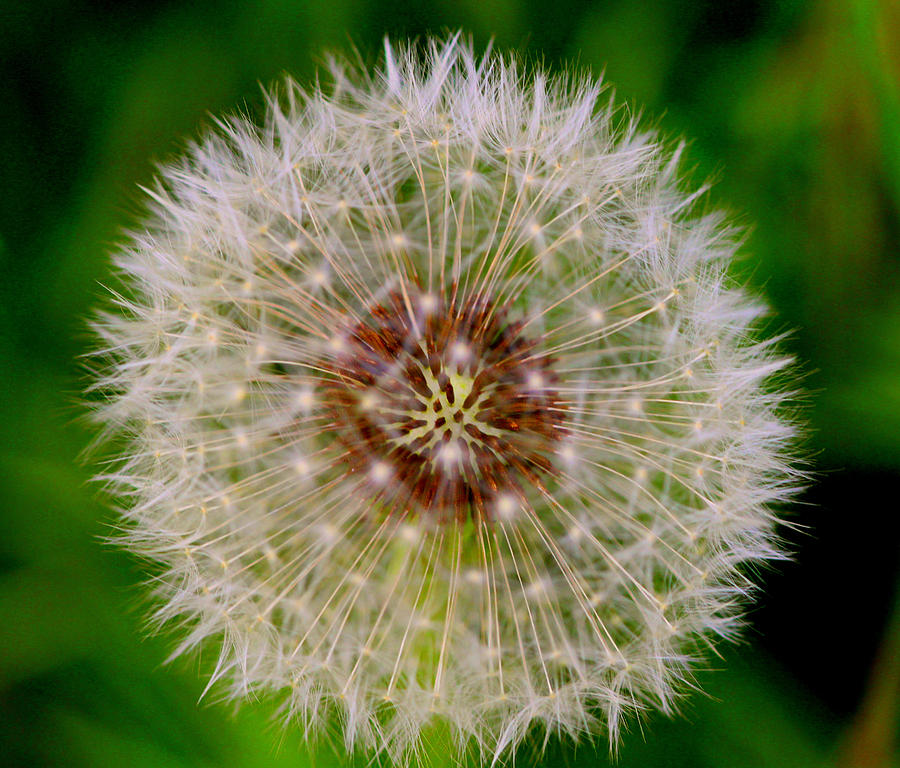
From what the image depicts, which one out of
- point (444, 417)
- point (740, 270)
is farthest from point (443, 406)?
point (740, 270)

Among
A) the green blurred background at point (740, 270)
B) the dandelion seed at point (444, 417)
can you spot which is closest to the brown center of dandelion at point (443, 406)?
the dandelion seed at point (444, 417)

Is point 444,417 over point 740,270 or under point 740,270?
under

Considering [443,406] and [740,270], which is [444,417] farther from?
[740,270]

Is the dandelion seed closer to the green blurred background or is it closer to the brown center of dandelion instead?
the brown center of dandelion

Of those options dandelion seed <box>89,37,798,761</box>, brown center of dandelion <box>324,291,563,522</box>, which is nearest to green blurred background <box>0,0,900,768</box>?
dandelion seed <box>89,37,798,761</box>

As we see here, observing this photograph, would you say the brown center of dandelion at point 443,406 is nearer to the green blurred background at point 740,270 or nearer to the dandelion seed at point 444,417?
the dandelion seed at point 444,417

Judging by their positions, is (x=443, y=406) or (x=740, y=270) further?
(x=740, y=270)

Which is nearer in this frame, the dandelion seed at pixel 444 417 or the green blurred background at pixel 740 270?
the dandelion seed at pixel 444 417
